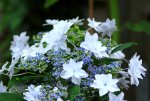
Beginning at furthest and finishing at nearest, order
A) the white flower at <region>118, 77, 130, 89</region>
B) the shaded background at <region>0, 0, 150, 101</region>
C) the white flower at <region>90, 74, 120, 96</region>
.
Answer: the shaded background at <region>0, 0, 150, 101</region> < the white flower at <region>118, 77, 130, 89</region> < the white flower at <region>90, 74, 120, 96</region>

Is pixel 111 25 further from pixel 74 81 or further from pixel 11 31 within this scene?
pixel 11 31

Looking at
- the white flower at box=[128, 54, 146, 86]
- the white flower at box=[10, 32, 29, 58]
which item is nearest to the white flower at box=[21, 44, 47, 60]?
the white flower at box=[10, 32, 29, 58]

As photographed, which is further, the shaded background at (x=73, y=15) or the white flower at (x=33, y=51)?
the shaded background at (x=73, y=15)

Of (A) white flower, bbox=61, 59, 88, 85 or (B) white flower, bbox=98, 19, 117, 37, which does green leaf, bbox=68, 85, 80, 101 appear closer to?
(A) white flower, bbox=61, 59, 88, 85

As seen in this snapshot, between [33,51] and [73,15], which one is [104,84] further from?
[73,15]

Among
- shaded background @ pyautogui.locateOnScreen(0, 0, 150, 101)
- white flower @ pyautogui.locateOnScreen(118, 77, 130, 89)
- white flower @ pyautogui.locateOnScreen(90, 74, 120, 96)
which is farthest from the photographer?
shaded background @ pyautogui.locateOnScreen(0, 0, 150, 101)

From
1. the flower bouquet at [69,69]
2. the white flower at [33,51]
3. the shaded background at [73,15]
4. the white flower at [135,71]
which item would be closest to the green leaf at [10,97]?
the flower bouquet at [69,69]

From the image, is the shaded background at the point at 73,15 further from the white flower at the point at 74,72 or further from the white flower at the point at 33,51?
the white flower at the point at 74,72
